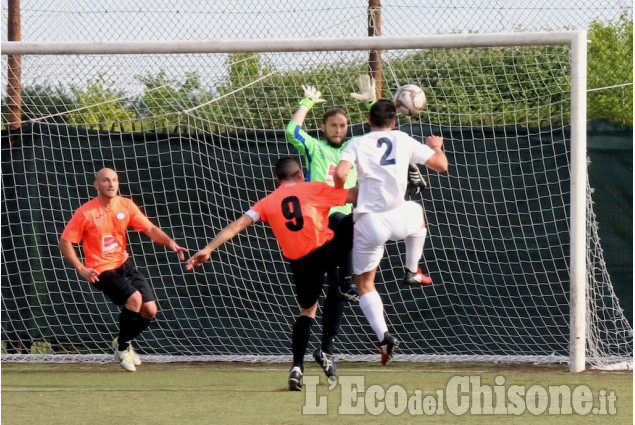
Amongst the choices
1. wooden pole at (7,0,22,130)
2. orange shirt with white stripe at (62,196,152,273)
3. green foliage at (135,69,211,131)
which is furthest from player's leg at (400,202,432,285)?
wooden pole at (7,0,22,130)

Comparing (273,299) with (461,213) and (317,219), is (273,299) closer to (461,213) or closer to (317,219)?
(461,213)

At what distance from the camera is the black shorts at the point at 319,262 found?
742 centimetres

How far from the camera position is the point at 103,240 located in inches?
353

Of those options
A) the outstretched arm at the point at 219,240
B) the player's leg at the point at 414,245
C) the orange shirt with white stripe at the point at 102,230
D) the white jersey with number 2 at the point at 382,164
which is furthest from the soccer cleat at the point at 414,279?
the orange shirt with white stripe at the point at 102,230

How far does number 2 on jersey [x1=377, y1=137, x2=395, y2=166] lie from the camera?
7.14 meters

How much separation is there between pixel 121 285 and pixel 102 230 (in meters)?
0.51

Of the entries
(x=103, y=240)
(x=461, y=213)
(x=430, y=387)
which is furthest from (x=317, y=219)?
(x=461, y=213)

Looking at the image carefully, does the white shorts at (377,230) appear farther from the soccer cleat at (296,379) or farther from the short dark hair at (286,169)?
the soccer cleat at (296,379)

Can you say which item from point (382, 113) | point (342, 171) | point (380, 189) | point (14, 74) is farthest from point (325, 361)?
point (14, 74)

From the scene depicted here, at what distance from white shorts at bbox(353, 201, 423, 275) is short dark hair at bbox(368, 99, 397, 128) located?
580mm

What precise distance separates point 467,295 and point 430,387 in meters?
2.43

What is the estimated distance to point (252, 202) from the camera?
1044cm

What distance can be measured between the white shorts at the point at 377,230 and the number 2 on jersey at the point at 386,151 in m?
0.33

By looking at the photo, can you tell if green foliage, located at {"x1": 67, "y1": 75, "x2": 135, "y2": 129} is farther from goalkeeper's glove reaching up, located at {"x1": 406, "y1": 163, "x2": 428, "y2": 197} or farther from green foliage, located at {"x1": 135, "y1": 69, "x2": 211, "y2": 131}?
goalkeeper's glove reaching up, located at {"x1": 406, "y1": 163, "x2": 428, "y2": 197}
